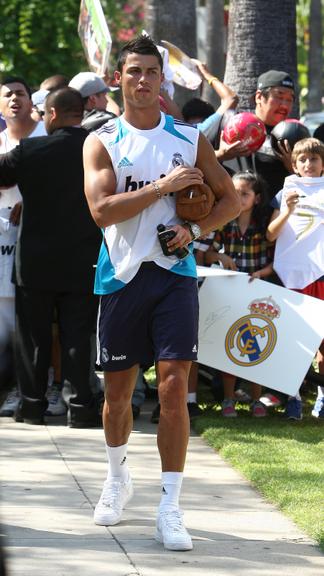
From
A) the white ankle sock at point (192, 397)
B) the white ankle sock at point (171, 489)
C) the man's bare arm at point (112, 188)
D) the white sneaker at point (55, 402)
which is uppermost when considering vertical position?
the man's bare arm at point (112, 188)

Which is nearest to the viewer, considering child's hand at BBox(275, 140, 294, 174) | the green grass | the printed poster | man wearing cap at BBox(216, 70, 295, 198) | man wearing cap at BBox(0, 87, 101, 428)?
the green grass

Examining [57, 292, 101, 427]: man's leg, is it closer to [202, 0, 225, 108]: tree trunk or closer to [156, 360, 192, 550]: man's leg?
[156, 360, 192, 550]: man's leg

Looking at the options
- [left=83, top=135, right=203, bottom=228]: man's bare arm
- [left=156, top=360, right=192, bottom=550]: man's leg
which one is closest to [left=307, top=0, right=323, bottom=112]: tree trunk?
[left=83, top=135, right=203, bottom=228]: man's bare arm

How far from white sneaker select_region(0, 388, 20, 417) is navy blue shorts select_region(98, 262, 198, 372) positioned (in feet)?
9.37

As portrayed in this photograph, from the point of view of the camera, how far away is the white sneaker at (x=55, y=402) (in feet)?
28.7

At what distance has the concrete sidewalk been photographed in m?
5.35

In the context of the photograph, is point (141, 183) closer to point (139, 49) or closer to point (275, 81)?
point (139, 49)

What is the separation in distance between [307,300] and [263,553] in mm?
3058

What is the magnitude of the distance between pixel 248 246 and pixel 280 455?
1836 millimetres

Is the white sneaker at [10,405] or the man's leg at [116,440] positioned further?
the white sneaker at [10,405]

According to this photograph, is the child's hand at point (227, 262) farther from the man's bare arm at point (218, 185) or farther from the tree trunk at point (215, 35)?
the tree trunk at point (215, 35)

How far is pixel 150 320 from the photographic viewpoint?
19.3 ft

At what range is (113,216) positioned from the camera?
5.68 m

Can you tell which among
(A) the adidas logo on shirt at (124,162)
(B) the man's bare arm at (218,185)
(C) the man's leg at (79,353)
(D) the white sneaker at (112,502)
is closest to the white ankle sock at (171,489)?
(D) the white sneaker at (112,502)
